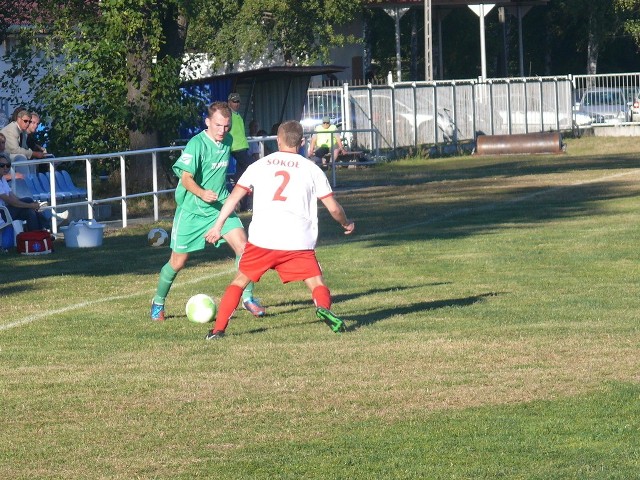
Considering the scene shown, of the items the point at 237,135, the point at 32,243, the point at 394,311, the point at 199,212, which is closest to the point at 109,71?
the point at 237,135

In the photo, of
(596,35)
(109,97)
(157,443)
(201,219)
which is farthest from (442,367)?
(596,35)

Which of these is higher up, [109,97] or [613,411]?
[109,97]

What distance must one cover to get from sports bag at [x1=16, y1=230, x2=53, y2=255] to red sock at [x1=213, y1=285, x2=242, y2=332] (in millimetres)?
7559

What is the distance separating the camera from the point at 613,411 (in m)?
7.70

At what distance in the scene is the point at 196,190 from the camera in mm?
11398

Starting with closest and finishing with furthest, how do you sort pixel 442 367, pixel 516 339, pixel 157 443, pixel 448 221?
pixel 157 443 → pixel 442 367 → pixel 516 339 → pixel 448 221

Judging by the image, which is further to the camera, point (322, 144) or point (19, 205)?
point (322, 144)

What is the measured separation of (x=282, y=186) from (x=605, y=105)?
135 feet

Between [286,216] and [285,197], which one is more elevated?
[285,197]

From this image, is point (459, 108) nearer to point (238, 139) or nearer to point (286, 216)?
point (238, 139)

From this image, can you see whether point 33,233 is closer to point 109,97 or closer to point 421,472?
point 109,97

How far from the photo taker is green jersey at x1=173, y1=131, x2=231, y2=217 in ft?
38.2

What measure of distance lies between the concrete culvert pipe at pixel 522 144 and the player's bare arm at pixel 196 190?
1094 inches

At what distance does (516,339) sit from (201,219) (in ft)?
10.1
